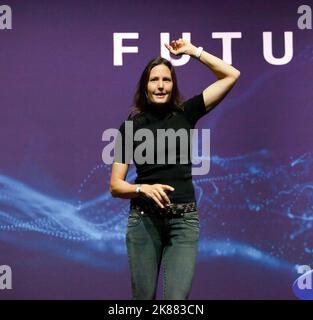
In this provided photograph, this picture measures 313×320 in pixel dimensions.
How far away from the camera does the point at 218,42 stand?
11.1ft

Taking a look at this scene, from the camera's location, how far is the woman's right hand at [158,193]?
1955 millimetres

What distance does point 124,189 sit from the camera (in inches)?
83.7

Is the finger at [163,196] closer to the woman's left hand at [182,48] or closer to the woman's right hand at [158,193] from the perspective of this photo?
the woman's right hand at [158,193]

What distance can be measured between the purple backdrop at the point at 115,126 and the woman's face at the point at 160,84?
1.18 meters

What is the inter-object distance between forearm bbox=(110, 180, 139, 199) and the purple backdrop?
1231 mm

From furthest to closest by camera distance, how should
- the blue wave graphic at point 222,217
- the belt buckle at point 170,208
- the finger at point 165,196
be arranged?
the blue wave graphic at point 222,217 < the belt buckle at point 170,208 < the finger at point 165,196

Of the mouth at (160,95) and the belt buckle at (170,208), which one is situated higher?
the mouth at (160,95)

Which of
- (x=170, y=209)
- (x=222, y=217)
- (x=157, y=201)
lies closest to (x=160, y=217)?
(x=170, y=209)

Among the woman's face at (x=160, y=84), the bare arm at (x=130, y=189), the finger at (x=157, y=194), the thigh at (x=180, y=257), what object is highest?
the woman's face at (x=160, y=84)

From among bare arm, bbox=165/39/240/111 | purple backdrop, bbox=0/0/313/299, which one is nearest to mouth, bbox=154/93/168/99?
bare arm, bbox=165/39/240/111

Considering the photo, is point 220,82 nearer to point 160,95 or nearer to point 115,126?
point 160,95

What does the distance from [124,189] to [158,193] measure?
0.21 metres

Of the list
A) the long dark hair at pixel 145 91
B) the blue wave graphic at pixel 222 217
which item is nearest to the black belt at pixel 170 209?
the long dark hair at pixel 145 91

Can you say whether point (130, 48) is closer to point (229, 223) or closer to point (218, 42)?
point (218, 42)
